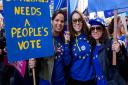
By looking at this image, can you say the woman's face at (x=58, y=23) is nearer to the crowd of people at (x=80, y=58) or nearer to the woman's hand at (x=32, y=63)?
the crowd of people at (x=80, y=58)

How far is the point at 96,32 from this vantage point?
4531mm

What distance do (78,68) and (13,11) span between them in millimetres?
1232

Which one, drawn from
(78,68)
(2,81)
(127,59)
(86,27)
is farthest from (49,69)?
(2,81)

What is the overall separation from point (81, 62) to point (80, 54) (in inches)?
4.0

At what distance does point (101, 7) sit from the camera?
4672mm

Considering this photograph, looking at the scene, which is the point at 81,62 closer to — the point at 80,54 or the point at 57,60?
the point at 80,54

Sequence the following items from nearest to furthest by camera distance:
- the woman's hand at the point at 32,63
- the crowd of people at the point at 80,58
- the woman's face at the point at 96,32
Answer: the woman's hand at the point at 32,63 < the crowd of people at the point at 80,58 < the woman's face at the point at 96,32

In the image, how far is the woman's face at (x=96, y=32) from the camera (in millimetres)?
4527

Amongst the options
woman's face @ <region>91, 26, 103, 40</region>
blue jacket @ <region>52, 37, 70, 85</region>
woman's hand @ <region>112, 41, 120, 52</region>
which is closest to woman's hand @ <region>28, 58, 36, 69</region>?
blue jacket @ <region>52, 37, 70, 85</region>

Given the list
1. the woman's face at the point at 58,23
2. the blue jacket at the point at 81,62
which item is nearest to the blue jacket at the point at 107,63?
the blue jacket at the point at 81,62

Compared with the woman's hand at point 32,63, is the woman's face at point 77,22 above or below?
above

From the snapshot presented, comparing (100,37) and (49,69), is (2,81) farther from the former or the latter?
(100,37)

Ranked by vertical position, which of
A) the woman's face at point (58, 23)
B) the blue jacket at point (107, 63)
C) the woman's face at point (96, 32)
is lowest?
the blue jacket at point (107, 63)

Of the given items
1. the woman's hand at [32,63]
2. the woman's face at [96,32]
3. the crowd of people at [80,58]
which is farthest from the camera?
the woman's face at [96,32]
